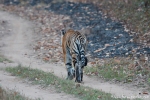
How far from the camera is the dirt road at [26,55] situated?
36.4 ft

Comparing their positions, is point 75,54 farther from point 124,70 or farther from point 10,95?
point 10,95

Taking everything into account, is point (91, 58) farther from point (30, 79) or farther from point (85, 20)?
point (85, 20)

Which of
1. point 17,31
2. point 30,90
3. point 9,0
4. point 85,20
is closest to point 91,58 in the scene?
point 30,90

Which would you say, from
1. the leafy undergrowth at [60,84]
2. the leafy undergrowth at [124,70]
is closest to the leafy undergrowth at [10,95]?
the leafy undergrowth at [60,84]

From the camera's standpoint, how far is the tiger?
12219mm

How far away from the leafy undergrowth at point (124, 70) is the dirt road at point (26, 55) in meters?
0.39

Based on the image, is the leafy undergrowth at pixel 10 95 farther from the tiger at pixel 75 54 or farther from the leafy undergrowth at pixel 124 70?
the leafy undergrowth at pixel 124 70

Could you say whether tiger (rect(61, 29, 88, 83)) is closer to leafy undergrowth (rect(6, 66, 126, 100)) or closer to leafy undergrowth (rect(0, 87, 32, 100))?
leafy undergrowth (rect(6, 66, 126, 100))

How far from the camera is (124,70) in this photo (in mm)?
13414

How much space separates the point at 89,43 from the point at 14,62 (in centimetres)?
421

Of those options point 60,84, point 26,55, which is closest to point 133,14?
point 26,55

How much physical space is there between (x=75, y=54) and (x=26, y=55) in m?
5.55

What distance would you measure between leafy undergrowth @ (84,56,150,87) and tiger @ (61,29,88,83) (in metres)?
0.88

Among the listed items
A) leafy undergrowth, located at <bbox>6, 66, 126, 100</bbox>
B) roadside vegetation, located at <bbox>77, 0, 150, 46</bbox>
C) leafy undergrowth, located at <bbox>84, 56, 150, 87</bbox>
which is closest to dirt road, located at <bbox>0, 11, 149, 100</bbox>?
leafy undergrowth, located at <bbox>6, 66, 126, 100</bbox>
